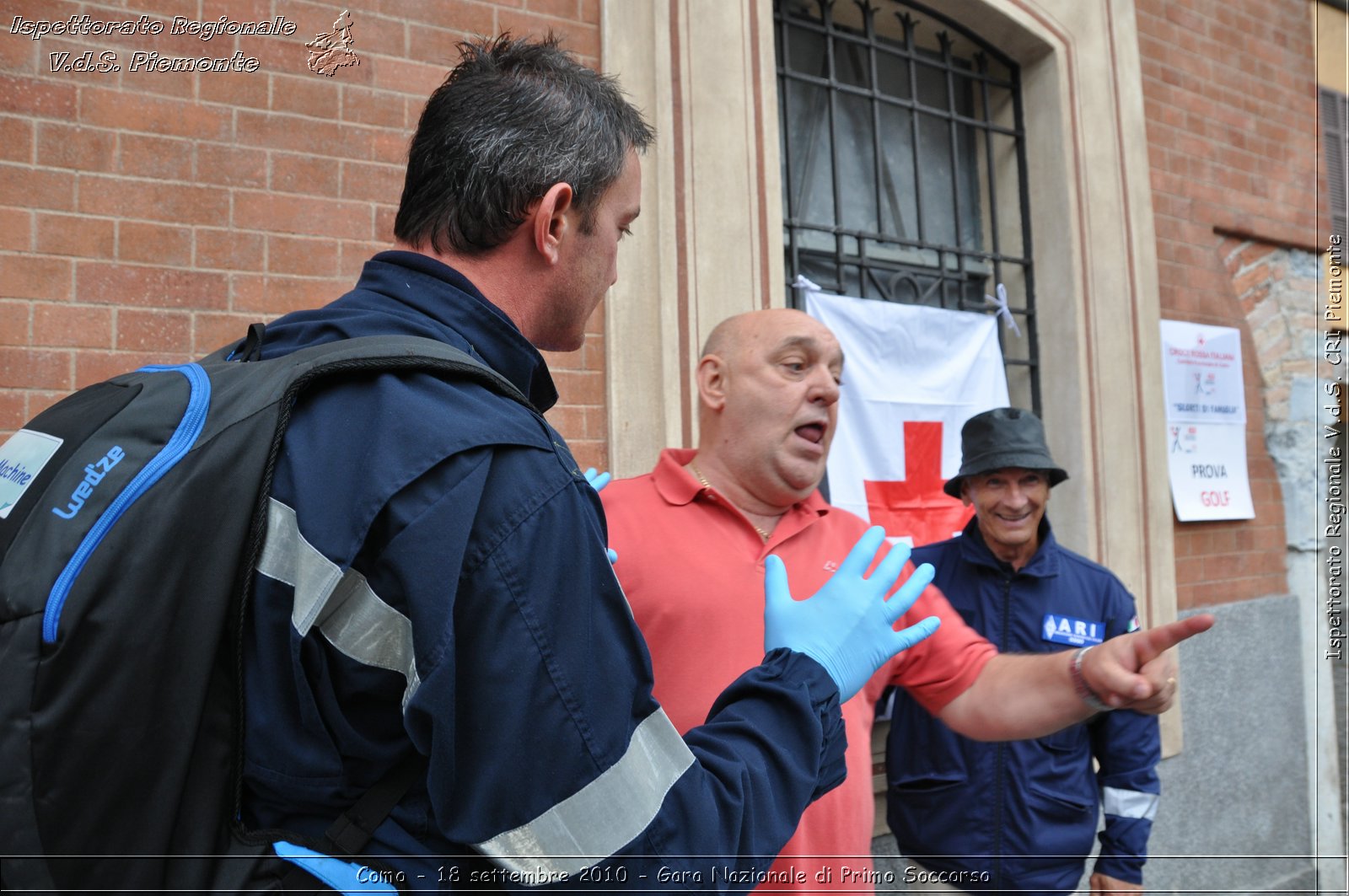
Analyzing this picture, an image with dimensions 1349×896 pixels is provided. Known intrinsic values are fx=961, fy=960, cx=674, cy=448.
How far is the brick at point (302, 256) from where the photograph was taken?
2852 mm

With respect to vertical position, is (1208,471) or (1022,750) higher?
(1208,471)

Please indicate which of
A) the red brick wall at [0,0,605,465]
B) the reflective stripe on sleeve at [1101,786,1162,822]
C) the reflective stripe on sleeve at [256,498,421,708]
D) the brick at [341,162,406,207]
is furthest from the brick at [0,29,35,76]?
the reflective stripe on sleeve at [1101,786,1162,822]

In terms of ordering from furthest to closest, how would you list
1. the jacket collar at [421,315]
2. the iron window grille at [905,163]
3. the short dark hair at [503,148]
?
1. the iron window grille at [905,163]
2. the short dark hair at [503,148]
3. the jacket collar at [421,315]

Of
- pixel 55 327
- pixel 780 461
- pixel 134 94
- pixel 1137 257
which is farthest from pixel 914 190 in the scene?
pixel 55 327

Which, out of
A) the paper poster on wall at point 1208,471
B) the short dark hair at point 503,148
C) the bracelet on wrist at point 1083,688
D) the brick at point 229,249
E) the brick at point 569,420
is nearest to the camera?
the short dark hair at point 503,148

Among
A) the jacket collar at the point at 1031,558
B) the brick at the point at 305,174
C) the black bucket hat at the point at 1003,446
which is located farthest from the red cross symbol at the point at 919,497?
the brick at the point at 305,174

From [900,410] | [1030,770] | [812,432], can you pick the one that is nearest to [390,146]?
[812,432]

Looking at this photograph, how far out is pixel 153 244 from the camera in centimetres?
270

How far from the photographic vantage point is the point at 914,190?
4512mm

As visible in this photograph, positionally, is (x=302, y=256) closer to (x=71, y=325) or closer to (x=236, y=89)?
(x=236, y=89)

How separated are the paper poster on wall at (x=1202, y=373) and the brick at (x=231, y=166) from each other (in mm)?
4336

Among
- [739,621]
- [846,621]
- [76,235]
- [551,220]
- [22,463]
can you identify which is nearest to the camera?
[22,463]

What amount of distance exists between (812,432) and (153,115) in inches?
80.8

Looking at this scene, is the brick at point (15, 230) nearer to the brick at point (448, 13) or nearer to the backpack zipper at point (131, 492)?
the brick at point (448, 13)
